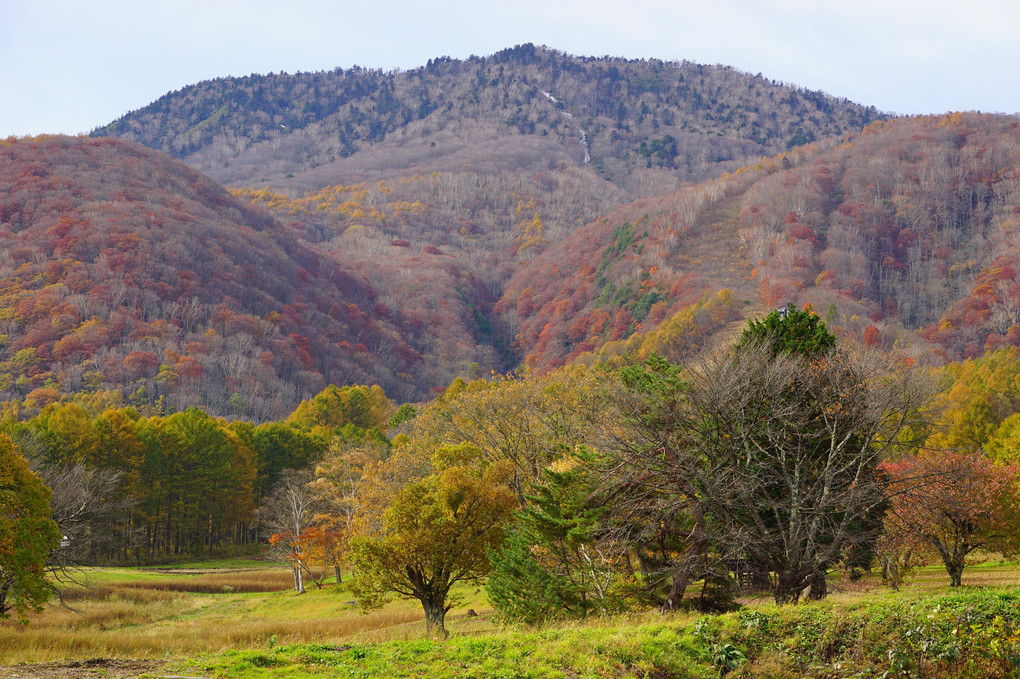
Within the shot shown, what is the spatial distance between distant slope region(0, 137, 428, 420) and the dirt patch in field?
107 meters

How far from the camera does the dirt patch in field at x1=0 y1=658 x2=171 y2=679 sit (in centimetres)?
1321

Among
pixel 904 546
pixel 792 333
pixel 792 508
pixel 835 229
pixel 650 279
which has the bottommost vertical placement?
pixel 904 546

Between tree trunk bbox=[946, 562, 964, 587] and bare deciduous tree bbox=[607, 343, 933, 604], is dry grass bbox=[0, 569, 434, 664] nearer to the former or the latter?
bare deciduous tree bbox=[607, 343, 933, 604]

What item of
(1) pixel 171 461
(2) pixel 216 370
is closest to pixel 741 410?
(1) pixel 171 461

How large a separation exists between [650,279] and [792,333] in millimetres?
153569

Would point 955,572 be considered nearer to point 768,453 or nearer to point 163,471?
point 768,453

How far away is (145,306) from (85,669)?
147 meters

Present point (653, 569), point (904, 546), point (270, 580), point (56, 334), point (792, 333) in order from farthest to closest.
→ point (56, 334) < point (270, 580) < point (904, 546) < point (792, 333) < point (653, 569)

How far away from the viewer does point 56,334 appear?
125 meters

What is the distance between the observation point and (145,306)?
479 ft

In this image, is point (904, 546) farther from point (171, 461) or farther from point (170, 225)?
point (170, 225)

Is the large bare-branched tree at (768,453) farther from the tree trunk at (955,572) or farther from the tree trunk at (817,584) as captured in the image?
the tree trunk at (955,572)

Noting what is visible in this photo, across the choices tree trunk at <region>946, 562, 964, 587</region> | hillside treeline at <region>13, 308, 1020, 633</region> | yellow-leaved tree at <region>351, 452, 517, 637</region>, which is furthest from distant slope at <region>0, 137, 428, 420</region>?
tree trunk at <region>946, 562, 964, 587</region>

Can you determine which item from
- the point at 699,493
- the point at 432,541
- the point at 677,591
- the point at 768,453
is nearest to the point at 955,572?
the point at 768,453
